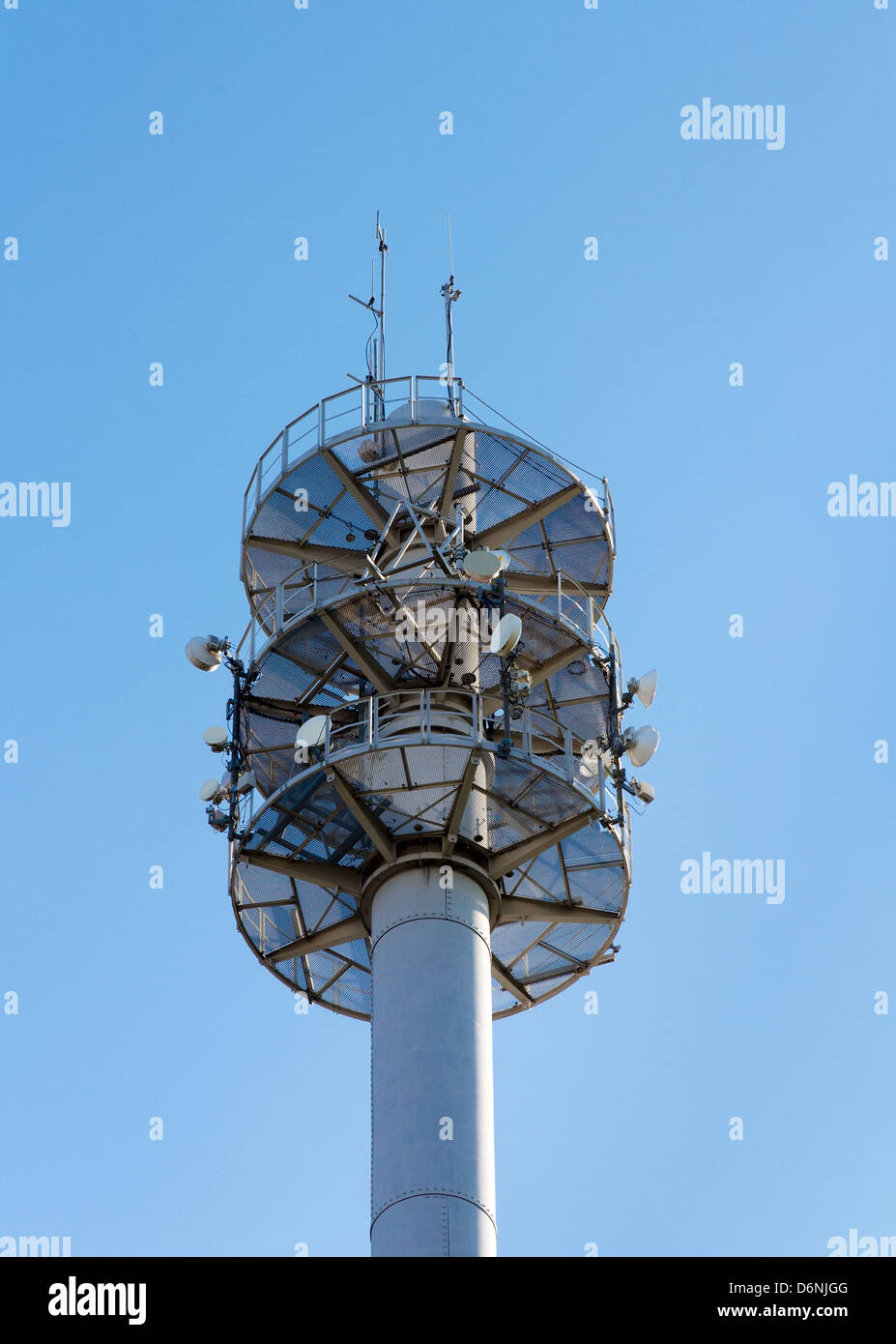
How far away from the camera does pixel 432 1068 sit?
1336 inches

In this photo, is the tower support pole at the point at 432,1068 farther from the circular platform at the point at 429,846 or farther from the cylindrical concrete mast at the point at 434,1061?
the circular platform at the point at 429,846

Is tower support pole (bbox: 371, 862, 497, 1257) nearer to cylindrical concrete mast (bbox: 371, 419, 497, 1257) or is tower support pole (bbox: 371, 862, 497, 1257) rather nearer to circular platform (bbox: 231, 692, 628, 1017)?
cylindrical concrete mast (bbox: 371, 419, 497, 1257)

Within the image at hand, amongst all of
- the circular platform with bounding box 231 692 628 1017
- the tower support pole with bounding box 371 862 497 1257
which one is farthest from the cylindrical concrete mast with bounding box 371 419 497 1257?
the circular platform with bounding box 231 692 628 1017

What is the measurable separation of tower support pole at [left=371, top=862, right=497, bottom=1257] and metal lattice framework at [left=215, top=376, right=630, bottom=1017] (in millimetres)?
985

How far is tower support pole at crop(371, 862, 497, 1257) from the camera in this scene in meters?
32.5

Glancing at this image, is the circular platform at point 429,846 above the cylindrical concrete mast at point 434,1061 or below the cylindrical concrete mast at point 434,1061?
above

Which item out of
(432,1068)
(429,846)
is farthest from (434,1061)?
(429,846)

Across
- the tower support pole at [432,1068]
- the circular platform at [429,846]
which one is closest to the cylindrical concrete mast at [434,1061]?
the tower support pole at [432,1068]

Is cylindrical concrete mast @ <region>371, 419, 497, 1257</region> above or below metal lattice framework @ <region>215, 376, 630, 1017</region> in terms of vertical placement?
below

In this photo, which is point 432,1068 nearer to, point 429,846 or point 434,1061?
point 434,1061

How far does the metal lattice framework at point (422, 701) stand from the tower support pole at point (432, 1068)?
985mm

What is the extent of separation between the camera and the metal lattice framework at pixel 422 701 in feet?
120

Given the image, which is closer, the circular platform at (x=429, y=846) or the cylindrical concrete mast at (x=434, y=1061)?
the cylindrical concrete mast at (x=434, y=1061)
